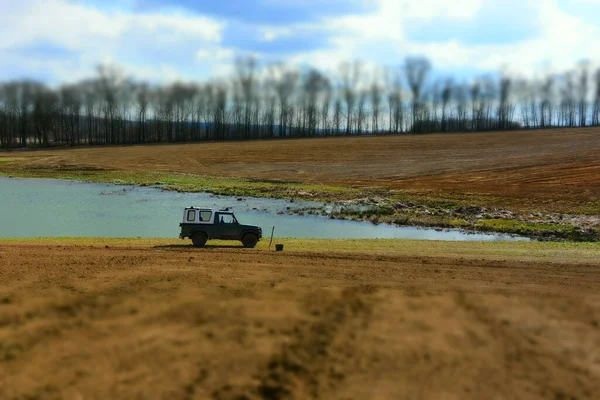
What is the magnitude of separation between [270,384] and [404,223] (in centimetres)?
2729

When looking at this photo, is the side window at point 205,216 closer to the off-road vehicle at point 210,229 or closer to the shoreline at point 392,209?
the off-road vehicle at point 210,229

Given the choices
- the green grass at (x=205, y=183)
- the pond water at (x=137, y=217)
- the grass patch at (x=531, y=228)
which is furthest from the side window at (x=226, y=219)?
the green grass at (x=205, y=183)

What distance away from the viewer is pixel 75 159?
8681cm

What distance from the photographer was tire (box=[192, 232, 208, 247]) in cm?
2097

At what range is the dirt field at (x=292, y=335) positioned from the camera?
8.20 meters

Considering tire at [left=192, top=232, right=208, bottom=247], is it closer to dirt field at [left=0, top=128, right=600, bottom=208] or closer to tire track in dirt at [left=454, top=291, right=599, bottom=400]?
tire track in dirt at [left=454, top=291, right=599, bottom=400]

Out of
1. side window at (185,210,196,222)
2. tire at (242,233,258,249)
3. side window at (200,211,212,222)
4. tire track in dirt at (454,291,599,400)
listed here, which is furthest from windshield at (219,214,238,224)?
tire track in dirt at (454,291,599,400)

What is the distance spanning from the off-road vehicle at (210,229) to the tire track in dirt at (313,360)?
1070 cm

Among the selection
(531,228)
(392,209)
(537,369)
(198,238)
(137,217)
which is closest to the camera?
(537,369)

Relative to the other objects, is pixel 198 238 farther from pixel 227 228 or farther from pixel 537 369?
pixel 537 369

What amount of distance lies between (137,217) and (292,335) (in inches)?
1107

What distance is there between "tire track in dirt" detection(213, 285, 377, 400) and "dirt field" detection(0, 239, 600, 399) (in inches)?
0.9

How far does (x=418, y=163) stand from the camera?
70.6m

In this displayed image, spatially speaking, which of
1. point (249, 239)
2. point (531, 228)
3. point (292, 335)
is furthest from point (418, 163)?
point (292, 335)
